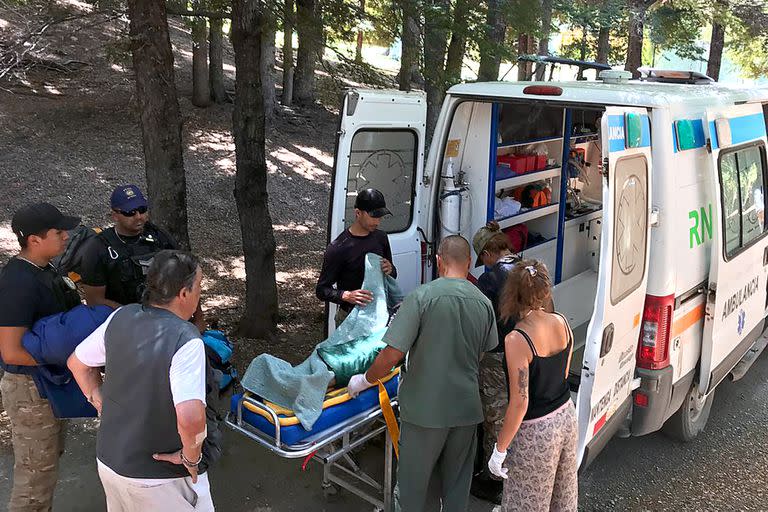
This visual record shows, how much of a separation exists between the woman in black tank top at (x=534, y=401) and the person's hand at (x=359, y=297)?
3.61 ft

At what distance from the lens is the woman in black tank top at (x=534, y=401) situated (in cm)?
280

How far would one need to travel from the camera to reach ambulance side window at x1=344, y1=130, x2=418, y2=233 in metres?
4.43

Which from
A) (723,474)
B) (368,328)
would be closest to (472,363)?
(368,328)

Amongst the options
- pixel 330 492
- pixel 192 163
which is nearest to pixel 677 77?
pixel 330 492

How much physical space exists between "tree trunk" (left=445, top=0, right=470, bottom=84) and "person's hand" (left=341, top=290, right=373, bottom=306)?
10.6ft

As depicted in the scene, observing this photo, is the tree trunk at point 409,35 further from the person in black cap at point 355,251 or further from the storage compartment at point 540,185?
the person in black cap at point 355,251

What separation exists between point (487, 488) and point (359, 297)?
4.51 ft

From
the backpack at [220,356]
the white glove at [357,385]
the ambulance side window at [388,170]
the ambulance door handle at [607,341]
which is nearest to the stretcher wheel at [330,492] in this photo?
the backpack at [220,356]

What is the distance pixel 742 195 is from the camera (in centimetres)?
441

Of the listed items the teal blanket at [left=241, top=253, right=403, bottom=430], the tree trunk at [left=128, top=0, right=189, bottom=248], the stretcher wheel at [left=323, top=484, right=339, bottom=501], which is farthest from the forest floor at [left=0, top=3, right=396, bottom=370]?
the teal blanket at [left=241, top=253, right=403, bottom=430]

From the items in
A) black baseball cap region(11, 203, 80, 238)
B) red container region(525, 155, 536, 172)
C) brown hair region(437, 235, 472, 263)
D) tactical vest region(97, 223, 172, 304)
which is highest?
red container region(525, 155, 536, 172)

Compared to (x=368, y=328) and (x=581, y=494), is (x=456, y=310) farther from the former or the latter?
(x=581, y=494)

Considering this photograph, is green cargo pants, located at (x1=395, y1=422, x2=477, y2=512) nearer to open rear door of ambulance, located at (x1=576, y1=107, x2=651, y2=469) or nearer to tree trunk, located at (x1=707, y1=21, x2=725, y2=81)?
open rear door of ambulance, located at (x1=576, y1=107, x2=651, y2=469)

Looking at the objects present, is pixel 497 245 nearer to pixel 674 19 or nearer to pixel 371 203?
pixel 371 203
